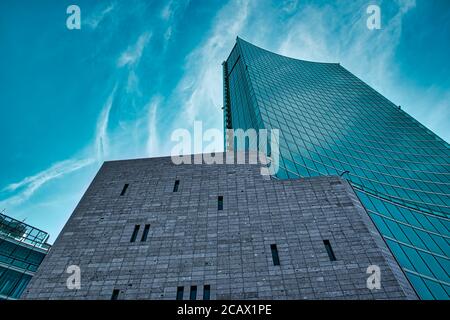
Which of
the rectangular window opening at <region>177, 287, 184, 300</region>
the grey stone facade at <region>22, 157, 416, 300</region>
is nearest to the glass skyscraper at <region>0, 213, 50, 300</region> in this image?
the grey stone facade at <region>22, 157, 416, 300</region>

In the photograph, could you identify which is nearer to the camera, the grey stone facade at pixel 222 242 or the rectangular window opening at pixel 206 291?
the rectangular window opening at pixel 206 291

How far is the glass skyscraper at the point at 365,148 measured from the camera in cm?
2478

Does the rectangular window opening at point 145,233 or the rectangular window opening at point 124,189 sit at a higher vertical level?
the rectangular window opening at point 124,189

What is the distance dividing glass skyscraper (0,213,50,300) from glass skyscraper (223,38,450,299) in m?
33.6

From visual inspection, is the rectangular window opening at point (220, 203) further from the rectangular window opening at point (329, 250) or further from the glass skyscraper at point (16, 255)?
the glass skyscraper at point (16, 255)

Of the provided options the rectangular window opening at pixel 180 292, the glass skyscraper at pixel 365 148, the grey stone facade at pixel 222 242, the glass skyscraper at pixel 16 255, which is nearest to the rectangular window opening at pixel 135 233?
the grey stone facade at pixel 222 242

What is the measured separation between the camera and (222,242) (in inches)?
657

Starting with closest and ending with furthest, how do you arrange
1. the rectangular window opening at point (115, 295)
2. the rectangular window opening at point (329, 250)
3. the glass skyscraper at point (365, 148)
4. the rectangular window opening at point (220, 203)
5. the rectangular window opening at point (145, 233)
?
the rectangular window opening at point (115, 295)
the rectangular window opening at point (329, 250)
the rectangular window opening at point (145, 233)
the rectangular window opening at point (220, 203)
the glass skyscraper at point (365, 148)

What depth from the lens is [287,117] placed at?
1754 inches

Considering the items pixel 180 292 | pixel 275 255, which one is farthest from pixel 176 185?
pixel 275 255

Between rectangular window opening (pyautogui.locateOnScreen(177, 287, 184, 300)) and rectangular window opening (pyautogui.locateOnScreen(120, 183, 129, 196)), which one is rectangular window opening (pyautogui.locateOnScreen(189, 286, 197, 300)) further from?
rectangular window opening (pyautogui.locateOnScreen(120, 183, 129, 196))

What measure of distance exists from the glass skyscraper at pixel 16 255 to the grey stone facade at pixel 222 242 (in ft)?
66.3

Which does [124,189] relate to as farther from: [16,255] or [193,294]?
[16,255]

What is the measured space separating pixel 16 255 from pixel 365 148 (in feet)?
184
